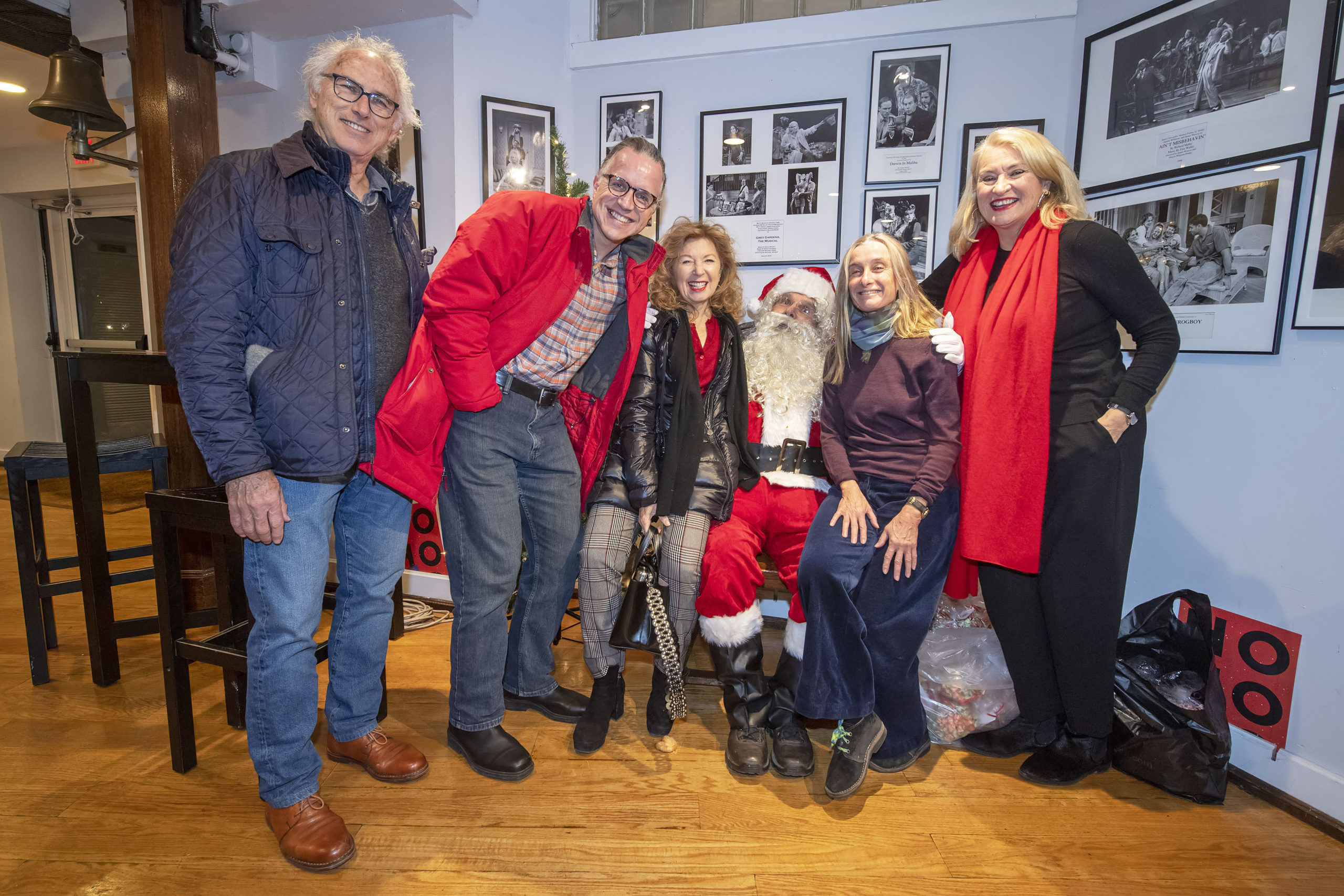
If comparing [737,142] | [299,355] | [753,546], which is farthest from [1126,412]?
[299,355]

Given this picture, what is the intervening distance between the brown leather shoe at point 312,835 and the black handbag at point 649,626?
34.2 inches

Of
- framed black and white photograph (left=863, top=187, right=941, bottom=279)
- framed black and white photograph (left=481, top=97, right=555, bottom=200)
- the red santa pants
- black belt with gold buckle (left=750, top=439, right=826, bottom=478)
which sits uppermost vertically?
framed black and white photograph (left=481, top=97, right=555, bottom=200)

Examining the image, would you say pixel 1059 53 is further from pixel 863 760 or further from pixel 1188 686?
pixel 863 760

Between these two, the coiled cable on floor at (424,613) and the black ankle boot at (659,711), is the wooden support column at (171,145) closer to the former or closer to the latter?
the coiled cable on floor at (424,613)

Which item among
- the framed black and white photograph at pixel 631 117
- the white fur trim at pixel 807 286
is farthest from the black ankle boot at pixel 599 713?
the framed black and white photograph at pixel 631 117

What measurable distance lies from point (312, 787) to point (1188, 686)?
2629 millimetres

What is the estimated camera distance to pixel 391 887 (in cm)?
158

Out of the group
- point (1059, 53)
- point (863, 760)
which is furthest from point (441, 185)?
point (863, 760)

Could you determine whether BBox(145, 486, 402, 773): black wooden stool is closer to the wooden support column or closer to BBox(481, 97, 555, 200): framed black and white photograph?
the wooden support column

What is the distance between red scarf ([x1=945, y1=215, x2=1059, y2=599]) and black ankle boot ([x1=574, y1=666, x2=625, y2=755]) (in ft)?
4.05

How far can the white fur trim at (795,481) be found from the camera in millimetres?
2383

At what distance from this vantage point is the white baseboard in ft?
6.09

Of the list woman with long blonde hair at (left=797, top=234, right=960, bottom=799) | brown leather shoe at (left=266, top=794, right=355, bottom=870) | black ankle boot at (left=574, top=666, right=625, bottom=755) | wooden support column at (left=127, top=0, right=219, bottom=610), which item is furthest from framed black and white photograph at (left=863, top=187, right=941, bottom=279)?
wooden support column at (left=127, top=0, right=219, bottom=610)

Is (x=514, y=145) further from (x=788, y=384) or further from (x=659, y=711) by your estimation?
(x=659, y=711)
